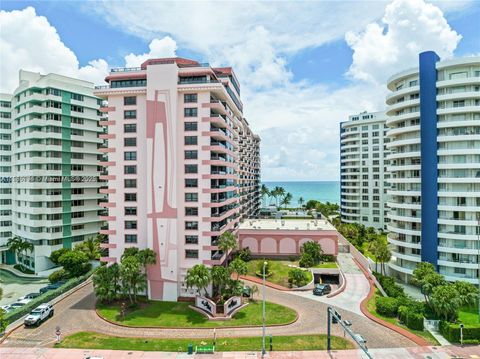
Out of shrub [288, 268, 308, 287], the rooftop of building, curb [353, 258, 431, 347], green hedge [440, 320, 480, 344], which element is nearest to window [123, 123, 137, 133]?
the rooftop of building

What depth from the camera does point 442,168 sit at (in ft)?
193

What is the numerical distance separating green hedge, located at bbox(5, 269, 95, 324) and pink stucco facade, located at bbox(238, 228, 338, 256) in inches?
1385

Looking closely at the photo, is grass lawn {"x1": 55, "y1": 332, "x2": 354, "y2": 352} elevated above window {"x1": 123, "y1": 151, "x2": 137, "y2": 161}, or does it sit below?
below

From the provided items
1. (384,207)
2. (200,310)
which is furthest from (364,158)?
(200,310)

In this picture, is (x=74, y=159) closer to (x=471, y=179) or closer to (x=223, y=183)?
(x=223, y=183)

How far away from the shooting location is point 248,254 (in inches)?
2933

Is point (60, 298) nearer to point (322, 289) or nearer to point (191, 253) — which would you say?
point (191, 253)

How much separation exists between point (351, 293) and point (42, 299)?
50.7m

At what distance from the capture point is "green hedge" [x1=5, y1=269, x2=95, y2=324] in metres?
45.6

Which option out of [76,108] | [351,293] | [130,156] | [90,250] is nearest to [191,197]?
[130,156]

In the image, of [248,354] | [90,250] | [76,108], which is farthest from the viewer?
[76,108]

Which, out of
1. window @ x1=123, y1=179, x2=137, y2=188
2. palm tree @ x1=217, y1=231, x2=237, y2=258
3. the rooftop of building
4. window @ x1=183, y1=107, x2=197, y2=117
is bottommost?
the rooftop of building

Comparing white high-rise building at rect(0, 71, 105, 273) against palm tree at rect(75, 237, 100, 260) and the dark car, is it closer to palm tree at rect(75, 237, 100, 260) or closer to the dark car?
palm tree at rect(75, 237, 100, 260)

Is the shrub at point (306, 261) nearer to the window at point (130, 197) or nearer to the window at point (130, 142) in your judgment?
the window at point (130, 197)
